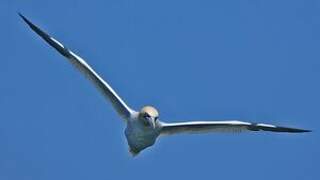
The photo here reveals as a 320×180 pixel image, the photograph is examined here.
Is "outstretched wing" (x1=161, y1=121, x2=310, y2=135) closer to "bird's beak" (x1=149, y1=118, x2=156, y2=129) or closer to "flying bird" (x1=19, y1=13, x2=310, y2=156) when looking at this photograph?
"flying bird" (x1=19, y1=13, x2=310, y2=156)

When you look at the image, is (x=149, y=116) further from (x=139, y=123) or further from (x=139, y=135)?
(x=139, y=135)

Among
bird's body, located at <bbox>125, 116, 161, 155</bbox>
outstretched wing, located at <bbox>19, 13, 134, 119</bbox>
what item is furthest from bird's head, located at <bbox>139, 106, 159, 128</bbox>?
outstretched wing, located at <bbox>19, 13, 134, 119</bbox>

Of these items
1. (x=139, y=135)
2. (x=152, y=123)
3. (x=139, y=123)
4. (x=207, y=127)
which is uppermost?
(x=207, y=127)

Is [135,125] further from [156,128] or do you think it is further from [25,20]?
[25,20]

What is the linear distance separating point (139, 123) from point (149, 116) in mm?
612

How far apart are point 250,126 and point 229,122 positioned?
3.38ft

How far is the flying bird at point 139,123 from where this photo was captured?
41688 millimetres

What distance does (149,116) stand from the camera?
41219 millimetres

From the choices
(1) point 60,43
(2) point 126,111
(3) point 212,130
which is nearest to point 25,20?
(1) point 60,43

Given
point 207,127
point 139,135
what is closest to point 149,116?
point 139,135

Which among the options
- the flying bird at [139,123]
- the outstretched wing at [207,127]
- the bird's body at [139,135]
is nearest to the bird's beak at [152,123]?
the flying bird at [139,123]

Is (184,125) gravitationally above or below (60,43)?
below

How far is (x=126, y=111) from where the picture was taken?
139 feet

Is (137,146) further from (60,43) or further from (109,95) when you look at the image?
(60,43)
